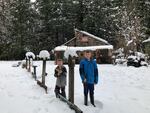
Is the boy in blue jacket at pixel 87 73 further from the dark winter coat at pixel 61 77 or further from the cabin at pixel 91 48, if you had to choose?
the cabin at pixel 91 48

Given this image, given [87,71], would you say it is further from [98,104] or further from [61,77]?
[98,104]

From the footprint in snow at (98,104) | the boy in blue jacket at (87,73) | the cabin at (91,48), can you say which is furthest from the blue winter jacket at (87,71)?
the cabin at (91,48)

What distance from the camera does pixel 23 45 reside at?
52.9 m

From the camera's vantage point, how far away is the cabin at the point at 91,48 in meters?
41.7

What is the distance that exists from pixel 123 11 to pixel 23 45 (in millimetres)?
15331

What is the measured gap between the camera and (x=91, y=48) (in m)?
41.9

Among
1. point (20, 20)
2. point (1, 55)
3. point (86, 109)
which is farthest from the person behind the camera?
point (20, 20)

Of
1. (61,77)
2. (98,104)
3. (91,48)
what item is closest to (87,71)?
(61,77)

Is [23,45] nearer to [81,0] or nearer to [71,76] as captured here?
[81,0]

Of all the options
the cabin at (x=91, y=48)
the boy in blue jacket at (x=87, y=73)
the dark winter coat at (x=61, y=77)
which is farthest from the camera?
the cabin at (x=91, y=48)

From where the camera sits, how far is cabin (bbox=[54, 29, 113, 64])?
41719 mm

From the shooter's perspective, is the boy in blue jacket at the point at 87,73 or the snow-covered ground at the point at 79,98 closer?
the snow-covered ground at the point at 79,98

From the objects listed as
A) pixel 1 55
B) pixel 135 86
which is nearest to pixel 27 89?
pixel 135 86

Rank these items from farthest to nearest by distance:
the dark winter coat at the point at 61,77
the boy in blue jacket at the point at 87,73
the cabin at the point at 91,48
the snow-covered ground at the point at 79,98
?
the cabin at the point at 91,48 → the dark winter coat at the point at 61,77 → the boy in blue jacket at the point at 87,73 → the snow-covered ground at the point at 79,98
